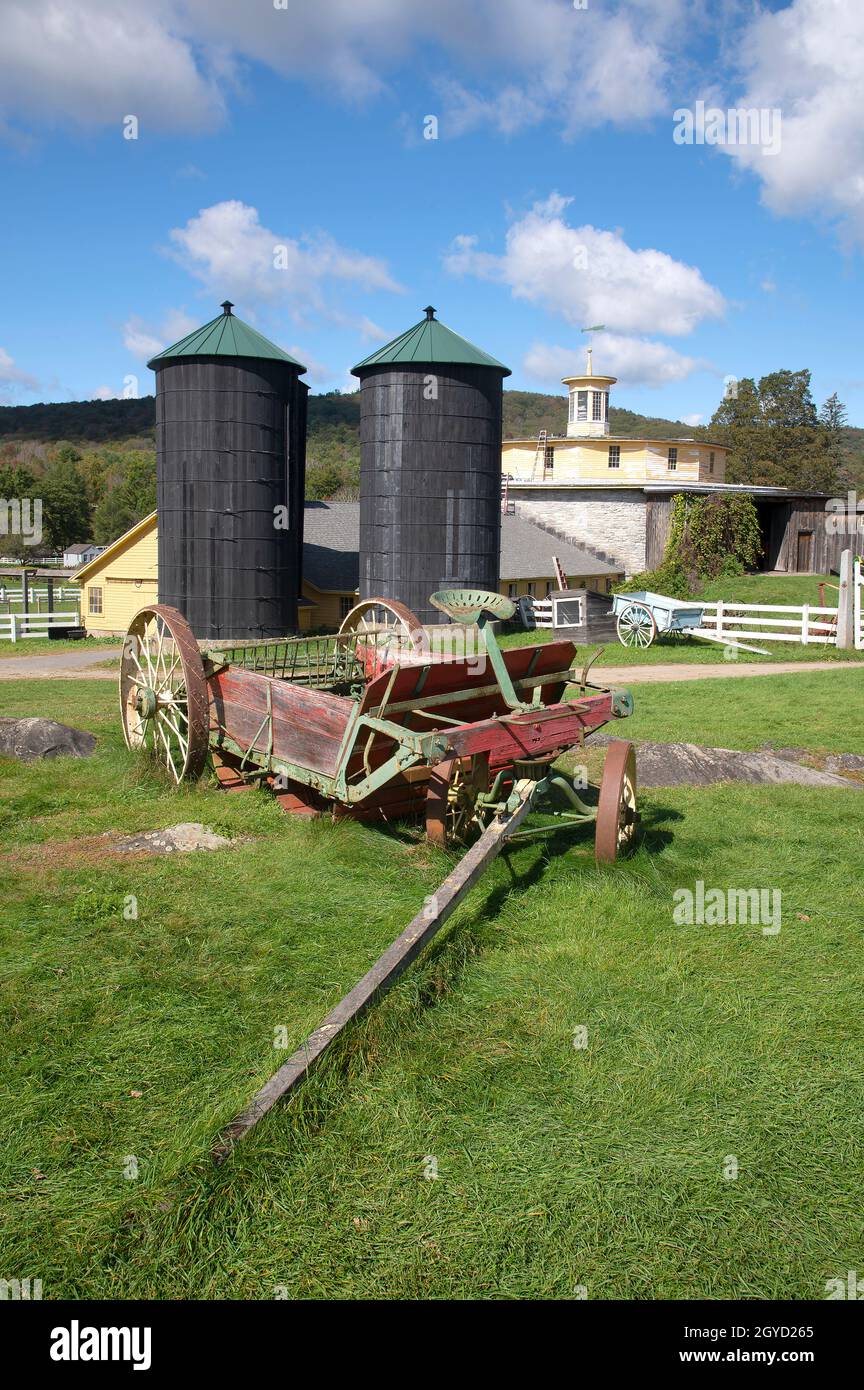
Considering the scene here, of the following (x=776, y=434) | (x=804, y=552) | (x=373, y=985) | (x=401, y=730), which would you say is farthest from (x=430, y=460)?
(x=776, y=434)

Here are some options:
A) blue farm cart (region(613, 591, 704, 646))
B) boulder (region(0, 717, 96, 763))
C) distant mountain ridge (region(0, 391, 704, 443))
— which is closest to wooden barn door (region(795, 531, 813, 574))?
blue farm cart (region(613, 591, 704, 646))

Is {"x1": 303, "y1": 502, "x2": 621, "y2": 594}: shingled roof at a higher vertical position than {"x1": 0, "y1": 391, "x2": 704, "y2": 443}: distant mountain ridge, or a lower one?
lower

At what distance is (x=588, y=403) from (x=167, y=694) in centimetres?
3588

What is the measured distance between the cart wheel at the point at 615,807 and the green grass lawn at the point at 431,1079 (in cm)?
17

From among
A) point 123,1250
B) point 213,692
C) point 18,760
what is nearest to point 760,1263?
point 123,1250

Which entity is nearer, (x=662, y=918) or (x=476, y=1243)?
(x=476, y=1243)

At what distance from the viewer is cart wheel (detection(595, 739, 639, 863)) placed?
23.3 ft

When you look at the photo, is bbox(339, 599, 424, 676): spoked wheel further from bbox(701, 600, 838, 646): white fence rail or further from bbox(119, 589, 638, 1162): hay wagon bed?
bbox(701, 600, 838, 646): white fence rail

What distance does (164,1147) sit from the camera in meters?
3.97

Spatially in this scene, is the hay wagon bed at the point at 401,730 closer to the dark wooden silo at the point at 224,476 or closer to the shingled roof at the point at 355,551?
the dark wooden silo at the point at 224,476

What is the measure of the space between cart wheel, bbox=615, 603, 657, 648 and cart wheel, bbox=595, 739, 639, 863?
660 inches

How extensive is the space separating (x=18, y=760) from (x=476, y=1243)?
26.3ft
